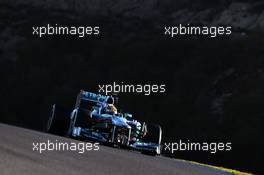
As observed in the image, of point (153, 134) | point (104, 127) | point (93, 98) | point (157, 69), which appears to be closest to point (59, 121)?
point (93, 98)

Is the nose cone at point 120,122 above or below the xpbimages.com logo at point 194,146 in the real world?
above

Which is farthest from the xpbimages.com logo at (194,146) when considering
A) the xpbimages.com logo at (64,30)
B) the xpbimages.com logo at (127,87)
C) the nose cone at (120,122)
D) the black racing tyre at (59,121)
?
the xpbimages.com logo at (64,30)

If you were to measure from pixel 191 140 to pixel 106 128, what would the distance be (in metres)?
16.2

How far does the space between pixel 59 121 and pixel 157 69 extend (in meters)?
25.4

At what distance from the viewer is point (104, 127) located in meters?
17.2

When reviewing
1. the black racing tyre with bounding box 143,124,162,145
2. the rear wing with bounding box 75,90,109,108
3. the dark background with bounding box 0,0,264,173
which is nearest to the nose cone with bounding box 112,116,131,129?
the black racing tyre with bounding box 143,124,162,145

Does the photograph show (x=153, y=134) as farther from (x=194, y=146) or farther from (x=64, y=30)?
(x=64, y=30)

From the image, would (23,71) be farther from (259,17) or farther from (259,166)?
(259,166)

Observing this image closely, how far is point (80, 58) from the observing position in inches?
1992

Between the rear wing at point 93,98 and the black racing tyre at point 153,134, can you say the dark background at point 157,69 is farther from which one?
the rear wing at point 93,98

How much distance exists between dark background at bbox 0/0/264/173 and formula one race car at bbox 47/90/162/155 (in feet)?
37.4

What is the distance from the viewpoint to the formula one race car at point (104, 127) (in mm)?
17078

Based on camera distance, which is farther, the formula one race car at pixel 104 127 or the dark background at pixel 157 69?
the dark background at pixel 157 69

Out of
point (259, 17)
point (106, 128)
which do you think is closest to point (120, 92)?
point (259, 17)
